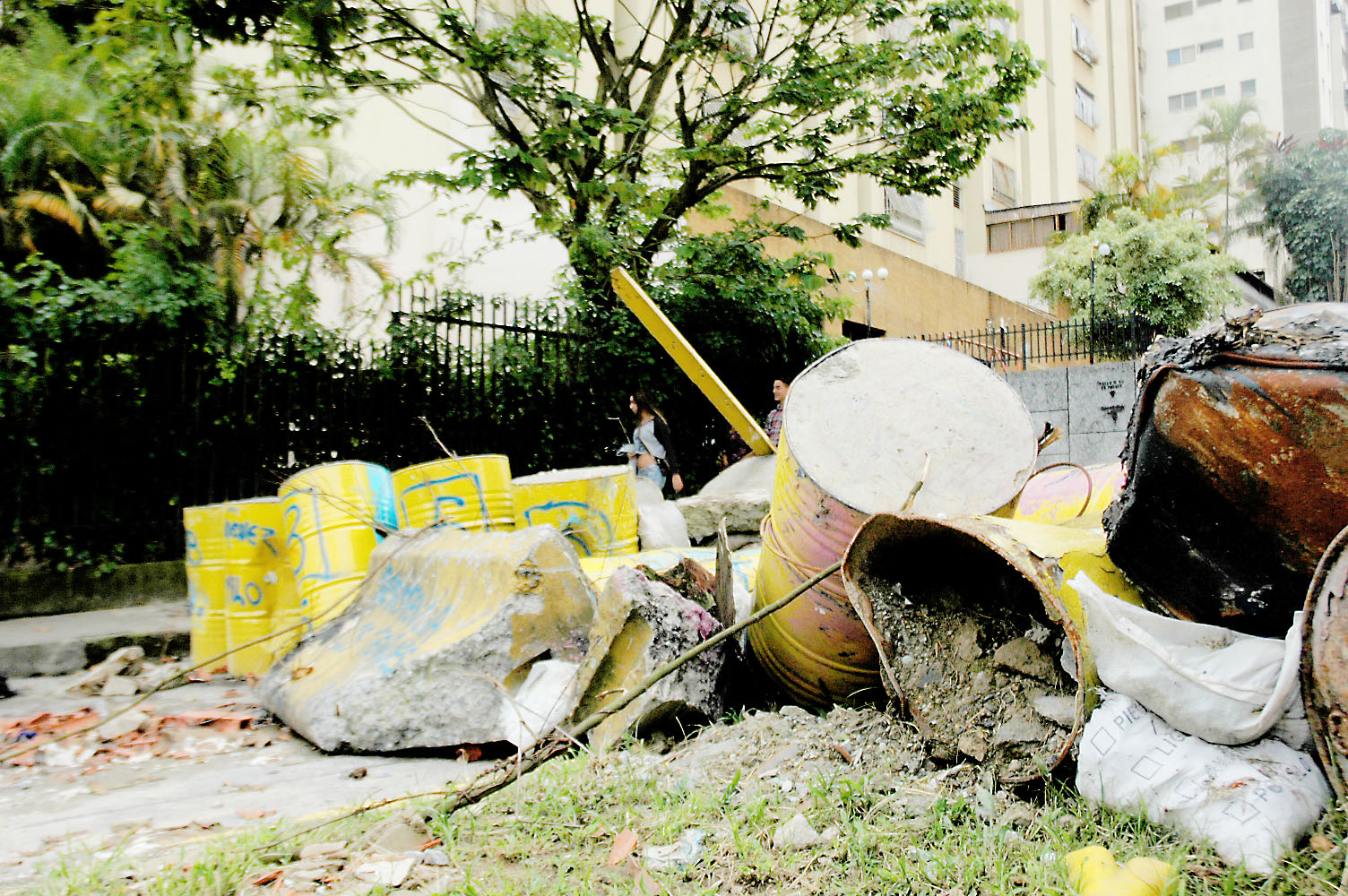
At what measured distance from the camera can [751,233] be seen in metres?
8.07

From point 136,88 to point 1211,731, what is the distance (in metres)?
7.56

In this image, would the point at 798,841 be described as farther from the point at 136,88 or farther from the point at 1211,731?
the point at 136,88

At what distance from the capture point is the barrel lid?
2.68 metres

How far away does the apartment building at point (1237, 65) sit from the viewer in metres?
36.8

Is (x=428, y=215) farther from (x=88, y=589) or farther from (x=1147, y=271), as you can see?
(x=1147, y=271)

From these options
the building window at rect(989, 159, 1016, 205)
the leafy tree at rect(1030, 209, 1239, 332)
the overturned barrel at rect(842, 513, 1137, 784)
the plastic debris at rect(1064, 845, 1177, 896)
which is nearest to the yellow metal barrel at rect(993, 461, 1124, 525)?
the overturned barrel at rect(842, 513, 1137, 784)

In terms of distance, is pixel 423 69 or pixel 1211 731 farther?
pixel 423 69

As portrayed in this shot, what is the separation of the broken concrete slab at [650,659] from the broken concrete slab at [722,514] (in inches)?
102

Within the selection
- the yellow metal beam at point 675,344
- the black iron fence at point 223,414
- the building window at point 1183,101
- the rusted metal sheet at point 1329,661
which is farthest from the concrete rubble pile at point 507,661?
the building window at point 1183,101

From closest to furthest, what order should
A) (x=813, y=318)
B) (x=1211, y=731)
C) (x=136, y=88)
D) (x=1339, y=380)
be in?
(x=1339, y=380) → (x=1211, y=731) → (x=136, y=88) → (x=813, y=318)

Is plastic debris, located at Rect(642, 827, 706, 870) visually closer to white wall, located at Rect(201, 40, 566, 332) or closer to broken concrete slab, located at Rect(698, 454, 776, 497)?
broken concrete slab, located at Rect(698, 454, 776, 497)

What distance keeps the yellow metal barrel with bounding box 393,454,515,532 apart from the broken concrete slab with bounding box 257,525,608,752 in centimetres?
57

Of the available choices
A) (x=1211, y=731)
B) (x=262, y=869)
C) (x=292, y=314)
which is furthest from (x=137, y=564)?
(x=1211, y=731)

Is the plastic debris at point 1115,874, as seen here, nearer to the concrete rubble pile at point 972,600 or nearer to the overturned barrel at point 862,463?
the concrete rubble pile at point 972,600
